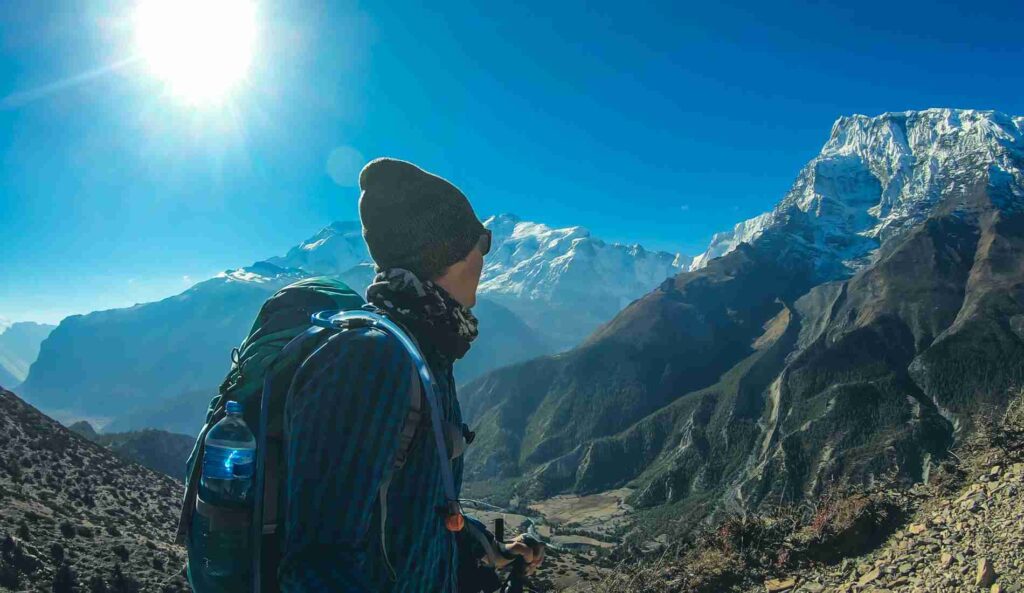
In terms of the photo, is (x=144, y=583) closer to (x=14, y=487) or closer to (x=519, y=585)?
(x=14, y=487)

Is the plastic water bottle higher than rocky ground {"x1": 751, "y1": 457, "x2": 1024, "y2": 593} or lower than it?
higher

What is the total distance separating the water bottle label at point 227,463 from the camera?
7.33ft

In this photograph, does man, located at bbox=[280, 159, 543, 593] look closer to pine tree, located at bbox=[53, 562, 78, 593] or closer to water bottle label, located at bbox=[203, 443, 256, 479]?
water bottle label, located at bbox=[203, 443, 256, 479]

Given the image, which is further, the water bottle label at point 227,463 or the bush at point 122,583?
the bush at point 122,583

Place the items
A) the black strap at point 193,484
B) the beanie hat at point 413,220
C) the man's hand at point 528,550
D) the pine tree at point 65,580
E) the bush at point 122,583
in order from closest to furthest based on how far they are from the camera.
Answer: the black strap at point 193,484, the beanie hat at point 413,220, the man's hand at point 528,550, the pine tree at point 65,580, the bush at point 122,583

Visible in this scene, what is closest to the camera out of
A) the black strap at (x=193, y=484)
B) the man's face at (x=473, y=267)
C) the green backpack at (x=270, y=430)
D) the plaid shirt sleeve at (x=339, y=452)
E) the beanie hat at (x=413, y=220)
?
the plaid shirt sleeve at (x=339, y=452)

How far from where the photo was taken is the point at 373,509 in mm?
2205

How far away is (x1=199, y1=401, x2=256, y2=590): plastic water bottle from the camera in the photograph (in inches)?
87.8

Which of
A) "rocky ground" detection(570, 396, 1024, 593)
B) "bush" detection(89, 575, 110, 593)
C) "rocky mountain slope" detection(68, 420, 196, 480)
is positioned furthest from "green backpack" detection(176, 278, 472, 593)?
"rocky mountain slope" detection(68, 420, 196, 480)

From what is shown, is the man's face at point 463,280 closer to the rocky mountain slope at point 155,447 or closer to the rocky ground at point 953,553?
the rocky ground at point 953,553

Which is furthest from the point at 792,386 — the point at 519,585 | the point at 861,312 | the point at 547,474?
the point at 519,585

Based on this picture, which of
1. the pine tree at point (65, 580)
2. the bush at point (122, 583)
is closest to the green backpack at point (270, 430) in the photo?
the pine tree at point (65, 580)

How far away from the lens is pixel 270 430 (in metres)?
2.25

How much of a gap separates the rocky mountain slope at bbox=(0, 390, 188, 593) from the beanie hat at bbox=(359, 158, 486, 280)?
3.74 m
